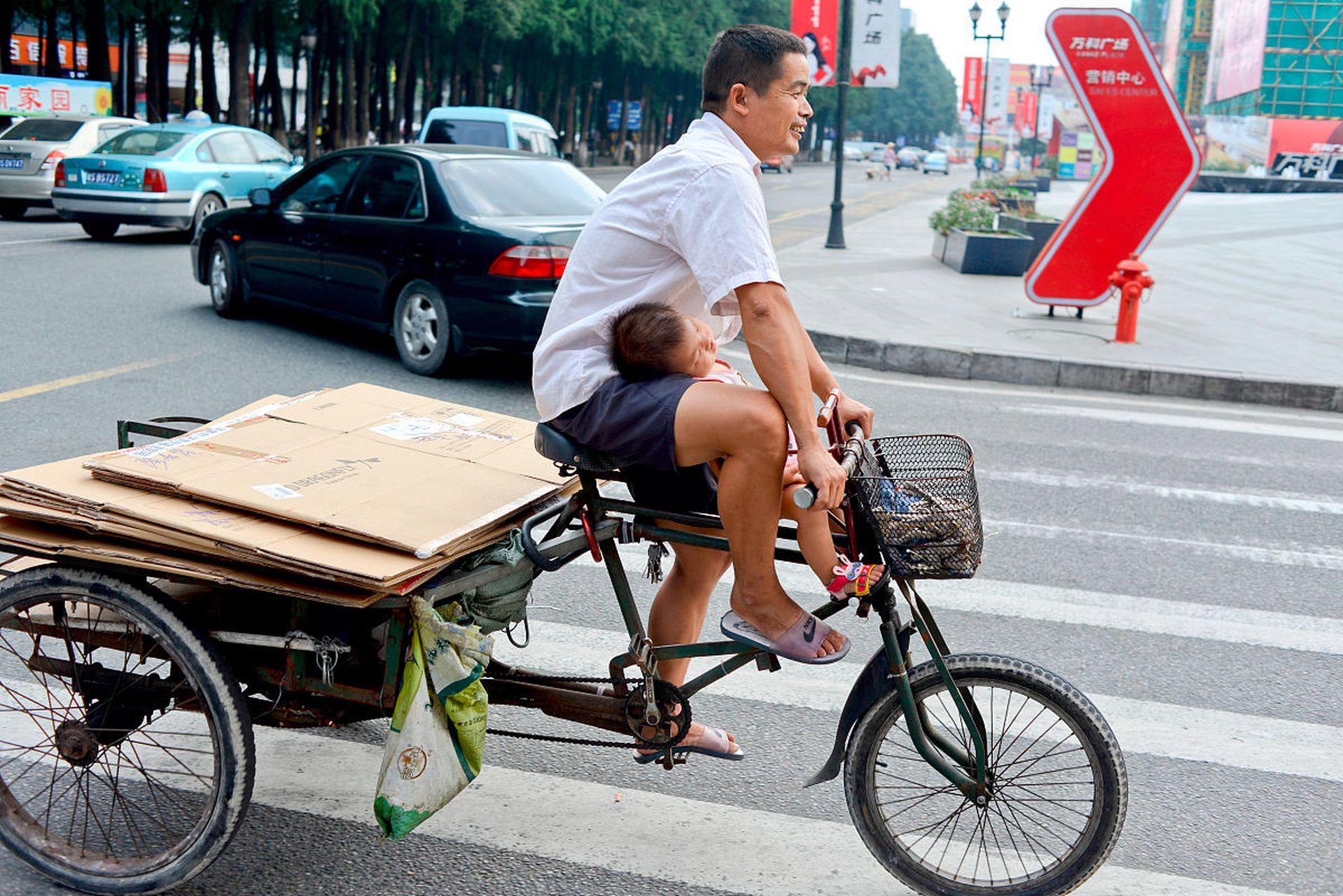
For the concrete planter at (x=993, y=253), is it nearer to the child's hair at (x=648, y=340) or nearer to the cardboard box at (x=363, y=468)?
the cardboard box at (x=363, y=468)

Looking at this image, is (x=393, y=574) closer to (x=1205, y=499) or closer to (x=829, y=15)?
(x=1205, y=499)

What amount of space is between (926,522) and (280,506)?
1366 millimetres

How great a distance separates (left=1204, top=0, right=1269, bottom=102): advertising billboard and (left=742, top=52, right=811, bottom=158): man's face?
70298 millimetres

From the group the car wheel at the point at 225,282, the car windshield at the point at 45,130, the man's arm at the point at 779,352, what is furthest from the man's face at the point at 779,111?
the car windshield at the point at 45,130

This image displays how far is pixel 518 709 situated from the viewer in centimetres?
377

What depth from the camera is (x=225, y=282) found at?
10.2 m

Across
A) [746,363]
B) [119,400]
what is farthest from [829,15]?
[119,400]

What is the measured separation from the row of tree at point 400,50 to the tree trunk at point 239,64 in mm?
43

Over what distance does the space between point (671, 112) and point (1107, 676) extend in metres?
80.7

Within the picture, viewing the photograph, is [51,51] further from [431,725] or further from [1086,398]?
[431,725]

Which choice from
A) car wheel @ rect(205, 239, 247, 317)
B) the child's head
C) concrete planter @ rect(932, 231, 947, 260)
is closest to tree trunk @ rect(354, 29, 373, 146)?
concrete planter @ rect(932, 231, 947, 260)

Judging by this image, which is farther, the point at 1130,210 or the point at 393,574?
the point at 1130,210

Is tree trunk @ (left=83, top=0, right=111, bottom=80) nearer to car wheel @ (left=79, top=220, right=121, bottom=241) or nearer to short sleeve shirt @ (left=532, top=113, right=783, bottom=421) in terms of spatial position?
car wheel @ (left=79, top=220, right=121, bottom=241)

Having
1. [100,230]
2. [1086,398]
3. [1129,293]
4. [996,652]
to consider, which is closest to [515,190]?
[1086,398]
